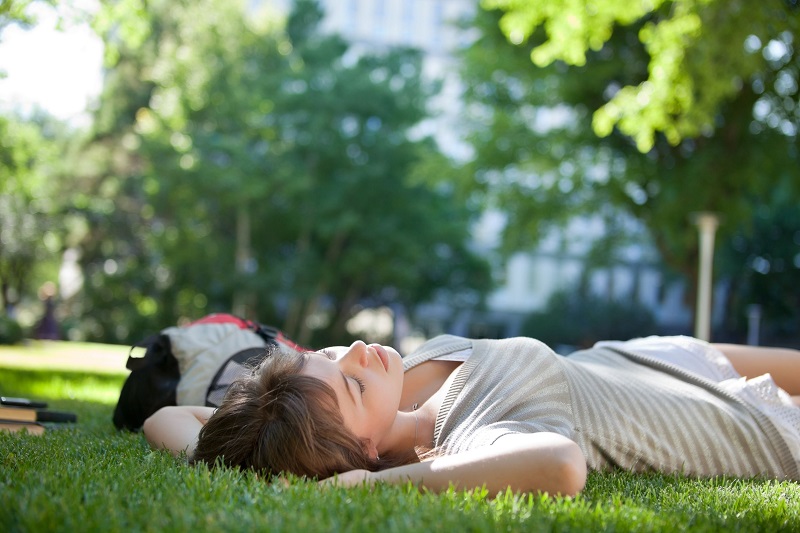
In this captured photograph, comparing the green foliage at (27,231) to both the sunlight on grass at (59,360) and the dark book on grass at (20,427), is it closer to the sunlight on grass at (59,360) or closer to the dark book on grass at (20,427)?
the sunlight on grass at (59,360)

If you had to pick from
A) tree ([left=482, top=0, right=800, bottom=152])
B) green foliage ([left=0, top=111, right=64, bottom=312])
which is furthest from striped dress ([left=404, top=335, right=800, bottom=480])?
green foliage ([left=0, top=111, right=64, bottom=312])

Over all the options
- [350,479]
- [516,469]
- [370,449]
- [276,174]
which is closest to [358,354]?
[370,449]

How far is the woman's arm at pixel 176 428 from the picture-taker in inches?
143

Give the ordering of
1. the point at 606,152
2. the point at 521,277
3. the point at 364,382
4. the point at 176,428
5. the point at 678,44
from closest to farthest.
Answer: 1. the point at 364,382
2. the point at 176,428
3. the point at 678,44
4. the point at 606,152
5. the point at 521,277

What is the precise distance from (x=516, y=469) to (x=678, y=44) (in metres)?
10.7

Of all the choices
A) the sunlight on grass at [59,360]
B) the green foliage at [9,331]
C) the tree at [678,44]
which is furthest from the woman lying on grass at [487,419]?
the green foliage at [9,331]

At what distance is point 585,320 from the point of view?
172ft

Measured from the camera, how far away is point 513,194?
23.8 metres

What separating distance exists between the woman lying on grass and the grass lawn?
14 cm

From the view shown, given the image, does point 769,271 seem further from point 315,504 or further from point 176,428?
point 315,504

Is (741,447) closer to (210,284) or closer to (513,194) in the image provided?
(513,194)

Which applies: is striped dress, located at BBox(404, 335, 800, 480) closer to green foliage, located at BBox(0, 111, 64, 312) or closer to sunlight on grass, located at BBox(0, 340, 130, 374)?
sunlight on grass, located at BBox(0, 340, 130, 374)

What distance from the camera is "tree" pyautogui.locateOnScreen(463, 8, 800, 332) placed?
2059 centimetres

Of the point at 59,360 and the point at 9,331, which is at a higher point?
the point at 59,360
